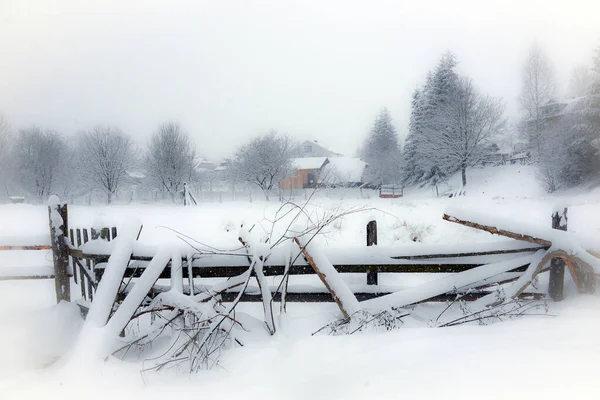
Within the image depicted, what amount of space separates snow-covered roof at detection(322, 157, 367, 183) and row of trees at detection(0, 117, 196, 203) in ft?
6.72

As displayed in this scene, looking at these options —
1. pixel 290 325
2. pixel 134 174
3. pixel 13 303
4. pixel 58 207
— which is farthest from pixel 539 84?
pixel 13 303

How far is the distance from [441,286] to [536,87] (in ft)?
9.88

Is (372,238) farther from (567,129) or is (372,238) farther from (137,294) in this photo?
(567,129)

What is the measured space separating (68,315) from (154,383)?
6.78 ft

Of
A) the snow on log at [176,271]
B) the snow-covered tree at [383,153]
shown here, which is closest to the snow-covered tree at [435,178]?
the snow-covered tree at [383,153]

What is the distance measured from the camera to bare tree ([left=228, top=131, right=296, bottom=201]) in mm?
4211

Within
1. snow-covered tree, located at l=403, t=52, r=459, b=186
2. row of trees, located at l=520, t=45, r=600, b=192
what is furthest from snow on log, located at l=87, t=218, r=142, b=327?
row of trees, located at l=520, t=45, r=600, b=192

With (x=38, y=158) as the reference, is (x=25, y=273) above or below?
below

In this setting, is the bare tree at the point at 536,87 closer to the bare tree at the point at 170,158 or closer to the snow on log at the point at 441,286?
the snow on log at the point at 441,286

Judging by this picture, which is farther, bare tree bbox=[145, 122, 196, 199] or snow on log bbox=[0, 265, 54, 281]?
bare tree bbox=[145, 122, 196, 199]

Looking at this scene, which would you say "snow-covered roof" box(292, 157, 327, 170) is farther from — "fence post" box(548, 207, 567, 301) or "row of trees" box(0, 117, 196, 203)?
"fence post" box(548, 207, 567, 301)

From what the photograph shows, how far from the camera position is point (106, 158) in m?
3.85

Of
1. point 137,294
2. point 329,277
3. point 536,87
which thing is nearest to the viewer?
point 137,294

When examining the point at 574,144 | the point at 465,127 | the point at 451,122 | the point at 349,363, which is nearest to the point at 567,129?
the point at 574,144
